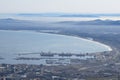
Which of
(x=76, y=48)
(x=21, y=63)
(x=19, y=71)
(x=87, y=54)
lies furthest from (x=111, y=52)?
(x=19, y=71)

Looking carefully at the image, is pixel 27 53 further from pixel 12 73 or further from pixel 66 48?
pixel 12 73

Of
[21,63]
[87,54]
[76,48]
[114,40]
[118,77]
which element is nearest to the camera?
[118,77]

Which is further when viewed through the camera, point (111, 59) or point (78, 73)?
point (111, 59)

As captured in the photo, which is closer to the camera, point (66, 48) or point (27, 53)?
point (27, 53)

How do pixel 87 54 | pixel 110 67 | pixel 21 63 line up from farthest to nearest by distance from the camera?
pixel 87 54
pixel 21 63
pixel 110 67

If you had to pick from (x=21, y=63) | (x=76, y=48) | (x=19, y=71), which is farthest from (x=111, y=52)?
(x=19, y=71)

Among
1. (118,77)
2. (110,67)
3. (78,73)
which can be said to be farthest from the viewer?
(110,67)

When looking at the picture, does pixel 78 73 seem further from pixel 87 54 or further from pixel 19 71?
pixel 87 54

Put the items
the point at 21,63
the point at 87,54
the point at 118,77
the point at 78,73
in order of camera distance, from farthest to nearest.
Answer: the point at 87,54, the point at 21,63, the point at 78,73, the point at 118,77
